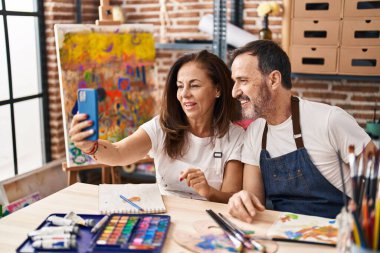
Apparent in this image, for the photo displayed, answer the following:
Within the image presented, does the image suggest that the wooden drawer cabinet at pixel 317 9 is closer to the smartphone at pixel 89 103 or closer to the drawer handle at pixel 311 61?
the drawer handle at pixel 311 61

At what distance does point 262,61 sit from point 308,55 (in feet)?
4.34

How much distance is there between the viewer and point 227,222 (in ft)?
4.89

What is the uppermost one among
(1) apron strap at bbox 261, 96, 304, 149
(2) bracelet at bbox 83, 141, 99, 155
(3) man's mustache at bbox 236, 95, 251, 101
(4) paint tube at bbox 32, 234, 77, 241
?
(3) man's mustache at bbox 236, 95, 251, 101

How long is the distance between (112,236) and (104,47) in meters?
1.88

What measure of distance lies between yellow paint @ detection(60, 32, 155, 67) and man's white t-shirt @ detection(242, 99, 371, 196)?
145cm

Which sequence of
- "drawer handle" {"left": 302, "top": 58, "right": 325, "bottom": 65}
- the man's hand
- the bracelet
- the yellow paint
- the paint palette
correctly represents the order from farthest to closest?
"drawer handle" {"left": 302, "top": 58, "right": 325, "bottom": 65}, the yellow paint, the bracelet, the man's hand, the paint palette

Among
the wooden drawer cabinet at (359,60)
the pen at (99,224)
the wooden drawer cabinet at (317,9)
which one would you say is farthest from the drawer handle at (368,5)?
the pen at (99,224)

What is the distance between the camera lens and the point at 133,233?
1.37m

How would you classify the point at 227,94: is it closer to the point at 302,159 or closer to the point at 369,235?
the point at 302,159

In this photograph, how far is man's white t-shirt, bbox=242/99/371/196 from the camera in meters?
1.83

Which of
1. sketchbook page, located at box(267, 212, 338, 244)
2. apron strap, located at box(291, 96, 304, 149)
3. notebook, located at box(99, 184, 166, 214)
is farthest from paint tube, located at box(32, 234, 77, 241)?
apron strap, located at box(291, 96, 304, 149)

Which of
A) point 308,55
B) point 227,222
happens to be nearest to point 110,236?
point 227,222

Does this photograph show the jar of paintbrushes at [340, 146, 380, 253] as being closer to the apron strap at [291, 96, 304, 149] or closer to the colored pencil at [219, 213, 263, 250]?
the colored pencil at [219, 213, 263, 250]

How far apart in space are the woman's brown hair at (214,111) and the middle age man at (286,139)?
5.6 inches
